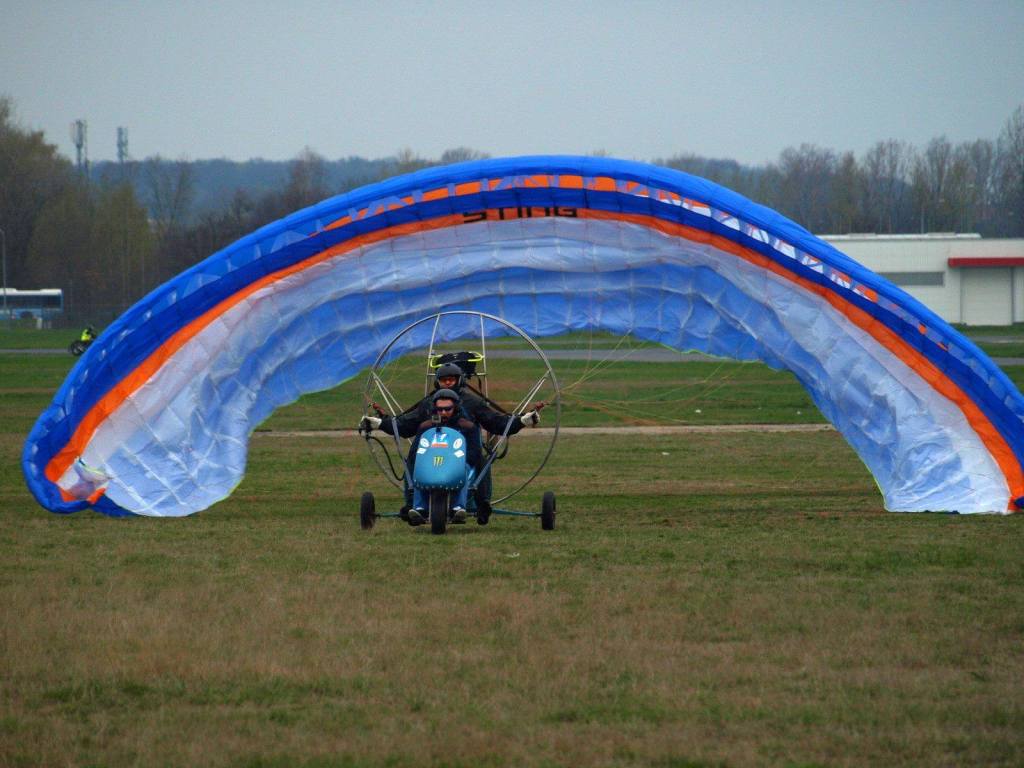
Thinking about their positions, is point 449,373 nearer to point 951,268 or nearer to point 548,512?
point 548,512

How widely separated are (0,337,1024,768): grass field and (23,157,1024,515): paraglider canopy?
23.4 inches

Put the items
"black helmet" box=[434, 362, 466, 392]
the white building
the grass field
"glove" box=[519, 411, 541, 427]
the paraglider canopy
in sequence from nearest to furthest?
1. the grass field
2. "glove" box=[519, 411, 541, 427]
3. "black helmet" box=[434, 362, 466, 392]
4. the paraglider canopy
5. the white building

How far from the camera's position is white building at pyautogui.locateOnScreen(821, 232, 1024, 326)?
70375mm

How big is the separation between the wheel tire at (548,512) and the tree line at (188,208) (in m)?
69.8

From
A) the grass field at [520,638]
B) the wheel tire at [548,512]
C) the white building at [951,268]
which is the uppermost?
the white building at [951,268]

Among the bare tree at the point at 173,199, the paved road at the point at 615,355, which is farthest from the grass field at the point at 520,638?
the bare tree at the point at 173,199

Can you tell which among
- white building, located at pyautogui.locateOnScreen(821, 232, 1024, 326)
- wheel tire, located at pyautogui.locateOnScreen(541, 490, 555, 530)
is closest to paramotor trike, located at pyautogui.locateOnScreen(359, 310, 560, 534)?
wheel tire, located at pyautogui.locateOnScreen(541, 490, 555, 530)

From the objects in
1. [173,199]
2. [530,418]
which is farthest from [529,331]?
[173,199]

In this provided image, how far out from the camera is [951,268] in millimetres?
71312

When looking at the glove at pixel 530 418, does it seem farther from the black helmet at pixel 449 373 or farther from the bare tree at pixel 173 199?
the bare tree at pixel 173 199

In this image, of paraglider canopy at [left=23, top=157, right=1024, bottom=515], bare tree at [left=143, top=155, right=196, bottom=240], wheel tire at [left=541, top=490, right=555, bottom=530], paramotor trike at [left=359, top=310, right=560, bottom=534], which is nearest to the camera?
paramotor trike at [left=359, top=310, right=560, bottom=534]

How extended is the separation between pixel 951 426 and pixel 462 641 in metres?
6.81

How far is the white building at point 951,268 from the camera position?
70.4 meters

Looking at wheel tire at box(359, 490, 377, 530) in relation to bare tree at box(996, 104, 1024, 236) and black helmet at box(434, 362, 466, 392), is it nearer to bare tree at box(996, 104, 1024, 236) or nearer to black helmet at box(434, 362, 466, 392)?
black helmet at box(434, 362, 466, 392)
